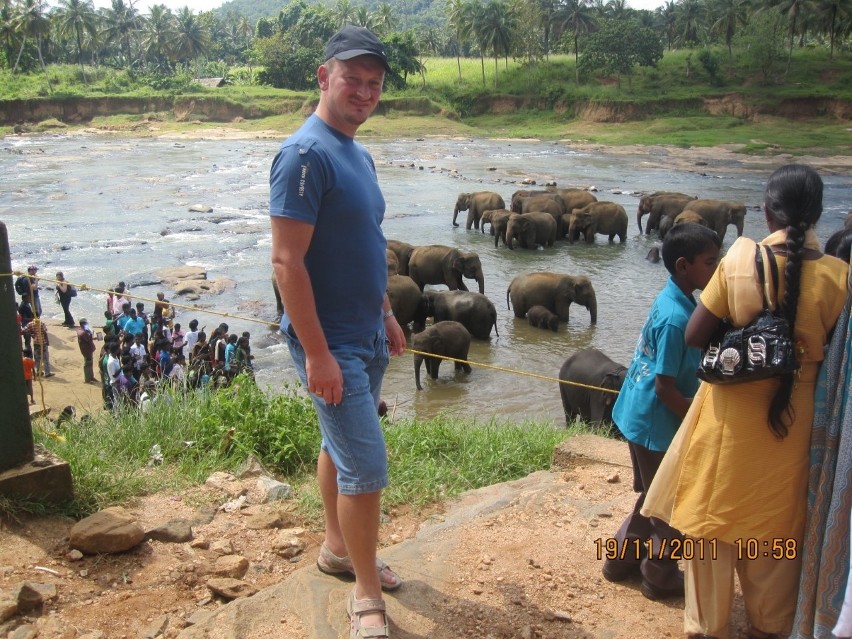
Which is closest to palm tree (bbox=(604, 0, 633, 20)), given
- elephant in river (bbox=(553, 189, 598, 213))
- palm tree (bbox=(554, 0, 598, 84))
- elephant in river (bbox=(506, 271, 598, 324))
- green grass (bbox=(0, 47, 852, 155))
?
palm tree (bbox=(554, 0, 598, 84))

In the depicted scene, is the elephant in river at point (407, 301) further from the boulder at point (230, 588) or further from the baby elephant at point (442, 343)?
the boulder at point (230, 588)

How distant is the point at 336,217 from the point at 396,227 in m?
22.5

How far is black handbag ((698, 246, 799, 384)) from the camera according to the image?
2.79m

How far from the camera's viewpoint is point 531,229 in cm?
2212

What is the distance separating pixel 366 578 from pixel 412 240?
2046cm

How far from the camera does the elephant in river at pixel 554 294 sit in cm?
1530

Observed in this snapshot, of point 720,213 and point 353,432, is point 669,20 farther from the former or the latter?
point 353,432

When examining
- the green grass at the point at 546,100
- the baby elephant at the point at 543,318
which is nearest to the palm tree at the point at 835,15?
the green grass at the point at 546,100

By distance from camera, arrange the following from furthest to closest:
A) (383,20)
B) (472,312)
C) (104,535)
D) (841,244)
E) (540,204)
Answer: (383,20) → (540,204) → (472,312) → (841,244) → (104,535)

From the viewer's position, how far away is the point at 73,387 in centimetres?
1161

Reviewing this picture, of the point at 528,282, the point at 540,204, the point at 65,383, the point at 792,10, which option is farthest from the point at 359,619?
the point at 792,10

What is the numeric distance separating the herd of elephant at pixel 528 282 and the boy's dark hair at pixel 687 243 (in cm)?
288

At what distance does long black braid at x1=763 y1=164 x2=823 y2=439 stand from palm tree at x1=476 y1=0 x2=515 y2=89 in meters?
69.9

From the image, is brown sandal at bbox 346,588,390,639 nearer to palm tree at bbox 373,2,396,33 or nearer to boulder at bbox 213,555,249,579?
boulder at bbox 213,555,249,579
